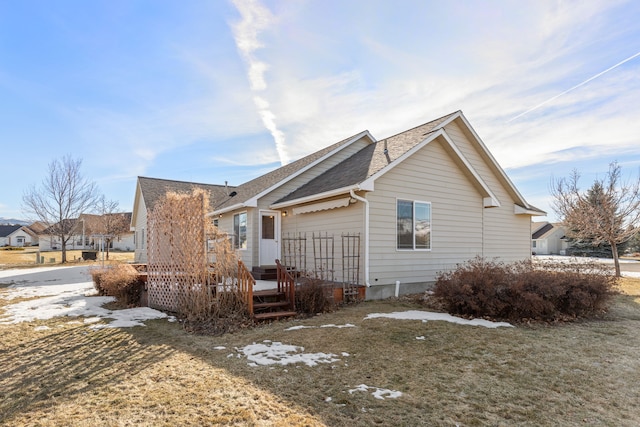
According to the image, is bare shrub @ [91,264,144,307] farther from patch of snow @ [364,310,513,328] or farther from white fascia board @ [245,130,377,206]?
patch of snow @ [364,310,513,328]

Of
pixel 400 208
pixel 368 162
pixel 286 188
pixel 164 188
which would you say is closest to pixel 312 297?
pixel 400 208

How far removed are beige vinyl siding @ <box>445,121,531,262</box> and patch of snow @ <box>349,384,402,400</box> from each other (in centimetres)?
1080

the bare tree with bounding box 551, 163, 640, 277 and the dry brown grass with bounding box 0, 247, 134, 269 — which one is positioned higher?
the bare tree with bounding box 551, 163, 640, 277

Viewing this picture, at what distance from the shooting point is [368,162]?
11.6 m

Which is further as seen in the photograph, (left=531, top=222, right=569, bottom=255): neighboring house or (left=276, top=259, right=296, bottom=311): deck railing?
(left=531, top=222, right=569, bottom=255): neighboring house

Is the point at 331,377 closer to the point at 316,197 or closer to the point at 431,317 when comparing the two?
the point at 431,317

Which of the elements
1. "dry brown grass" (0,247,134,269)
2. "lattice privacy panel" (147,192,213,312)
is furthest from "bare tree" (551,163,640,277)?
"dry brown grass" (0,247,134,269)

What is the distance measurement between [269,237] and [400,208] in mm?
5234

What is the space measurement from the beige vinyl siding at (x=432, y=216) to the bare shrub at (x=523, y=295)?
7.35ft

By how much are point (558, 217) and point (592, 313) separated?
16043 mm

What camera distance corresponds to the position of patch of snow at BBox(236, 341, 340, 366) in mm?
4816

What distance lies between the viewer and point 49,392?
12.5ft

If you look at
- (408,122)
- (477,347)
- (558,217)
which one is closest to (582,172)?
(558,217)

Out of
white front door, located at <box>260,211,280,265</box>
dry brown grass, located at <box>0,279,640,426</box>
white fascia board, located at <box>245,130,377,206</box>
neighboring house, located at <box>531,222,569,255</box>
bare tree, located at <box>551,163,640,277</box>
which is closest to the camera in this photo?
dry brown grass, located at <box>0,279,640,426</box>
